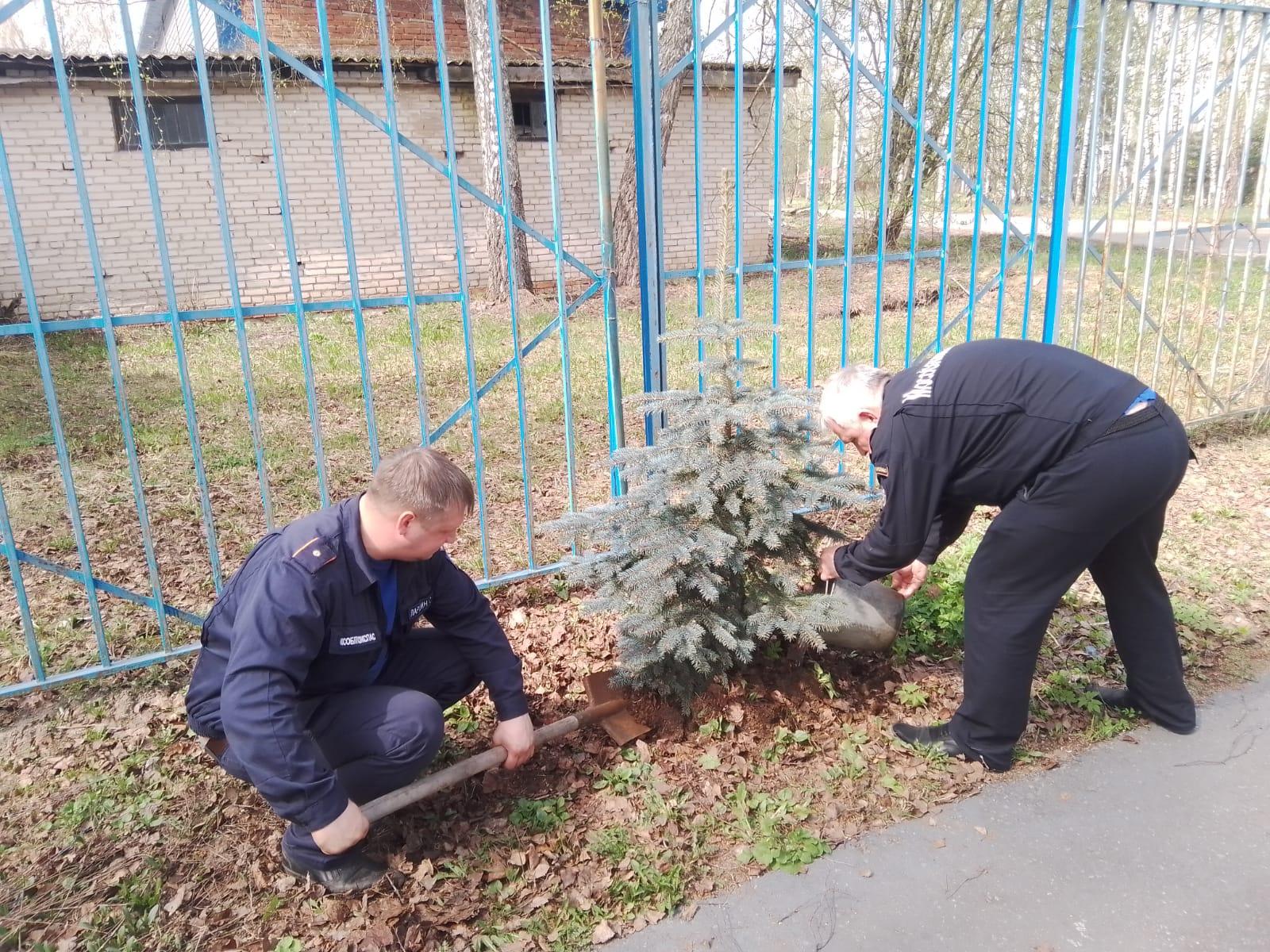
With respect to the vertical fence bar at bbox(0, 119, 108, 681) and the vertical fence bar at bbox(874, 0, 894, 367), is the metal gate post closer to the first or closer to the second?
the vertical fence bar at bbox(874, 0, 894, 367)

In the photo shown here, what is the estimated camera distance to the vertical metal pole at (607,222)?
10.8 feet

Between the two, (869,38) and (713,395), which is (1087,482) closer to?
(713,395)

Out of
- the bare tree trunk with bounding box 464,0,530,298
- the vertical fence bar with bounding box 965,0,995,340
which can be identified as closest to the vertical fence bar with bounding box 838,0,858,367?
the vertical fence bar with bounding box 965,0,995,340

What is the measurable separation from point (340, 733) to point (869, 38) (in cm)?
1411

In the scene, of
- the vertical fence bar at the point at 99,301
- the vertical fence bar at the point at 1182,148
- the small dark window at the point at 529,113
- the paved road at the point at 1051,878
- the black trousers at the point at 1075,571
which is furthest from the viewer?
the small dark window at the point at 529,113

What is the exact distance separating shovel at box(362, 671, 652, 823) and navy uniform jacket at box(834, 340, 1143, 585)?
3.63 ft

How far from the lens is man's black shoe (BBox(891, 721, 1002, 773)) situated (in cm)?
285

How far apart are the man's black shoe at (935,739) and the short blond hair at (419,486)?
5.55ft

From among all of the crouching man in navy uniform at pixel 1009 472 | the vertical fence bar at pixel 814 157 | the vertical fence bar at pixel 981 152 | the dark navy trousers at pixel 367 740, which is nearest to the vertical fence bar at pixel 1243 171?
the vertical fence bar at pixel 981 152

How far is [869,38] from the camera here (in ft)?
44.5

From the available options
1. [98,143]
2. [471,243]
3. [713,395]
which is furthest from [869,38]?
[713,395]

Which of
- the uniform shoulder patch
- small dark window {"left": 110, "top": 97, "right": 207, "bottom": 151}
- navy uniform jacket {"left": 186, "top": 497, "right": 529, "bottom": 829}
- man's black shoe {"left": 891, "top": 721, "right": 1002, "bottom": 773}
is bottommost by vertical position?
man's black shoe {"left": 891, "top": 721, "right": 1002, "bottom": 773}

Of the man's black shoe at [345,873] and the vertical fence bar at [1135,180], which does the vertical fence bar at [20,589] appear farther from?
the vertical fence bar at [1135,180]

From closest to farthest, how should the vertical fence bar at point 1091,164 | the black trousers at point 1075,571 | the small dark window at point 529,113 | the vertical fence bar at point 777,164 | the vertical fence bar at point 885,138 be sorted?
the black trousers at point 1075,571, the vertical fence bar at point 777,164, the vertical fence bar at point 885,138, the vertical fence bar at point 1091,164, the small dark window at point 529,113
